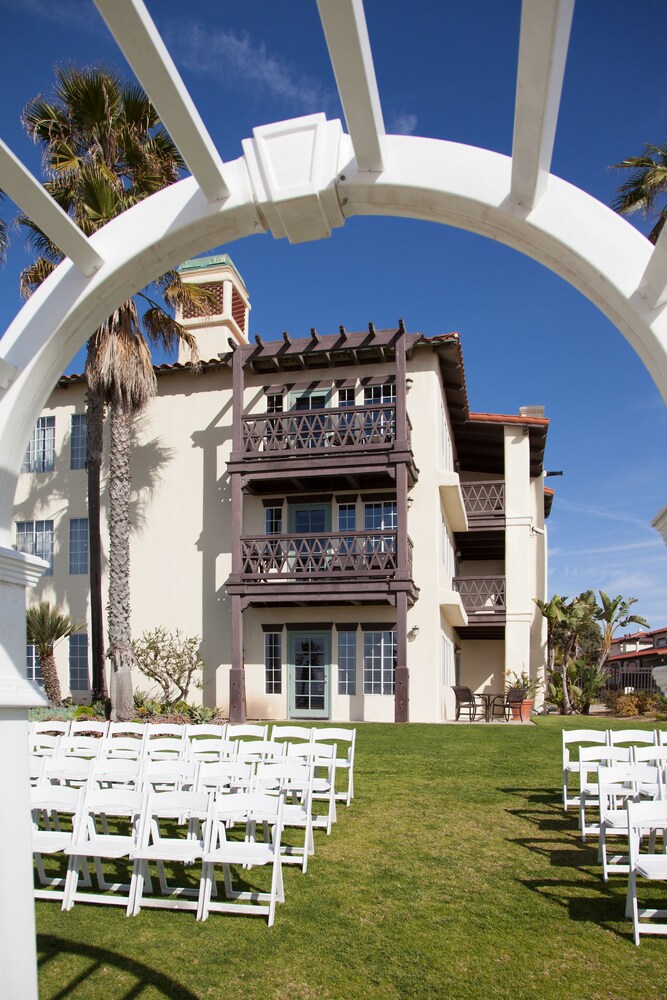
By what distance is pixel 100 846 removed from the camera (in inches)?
247

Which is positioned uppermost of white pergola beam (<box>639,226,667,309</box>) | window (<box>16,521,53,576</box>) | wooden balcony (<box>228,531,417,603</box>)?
window (<box>16,521,53,576</box>)

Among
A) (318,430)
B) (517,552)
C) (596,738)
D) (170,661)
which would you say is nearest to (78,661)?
(170,661)

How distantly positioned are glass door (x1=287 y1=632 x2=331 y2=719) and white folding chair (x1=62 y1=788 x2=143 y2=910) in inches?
588

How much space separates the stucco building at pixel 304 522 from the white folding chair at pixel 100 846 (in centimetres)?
1376

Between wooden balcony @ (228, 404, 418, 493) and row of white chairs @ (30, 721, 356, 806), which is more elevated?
wooden balcony @ (228, 404, 418, 493)

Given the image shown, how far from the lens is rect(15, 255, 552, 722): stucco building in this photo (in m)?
20.9

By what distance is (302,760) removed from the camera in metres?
9.04

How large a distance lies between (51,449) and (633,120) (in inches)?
871

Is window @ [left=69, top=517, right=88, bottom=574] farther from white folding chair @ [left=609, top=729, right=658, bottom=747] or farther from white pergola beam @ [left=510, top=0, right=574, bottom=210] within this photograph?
white pergola beam @ [left=510, top=0, right=574, bottom=210]

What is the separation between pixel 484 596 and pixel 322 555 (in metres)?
8.05

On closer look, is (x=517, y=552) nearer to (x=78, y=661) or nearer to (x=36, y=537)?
(x=78, y=661)

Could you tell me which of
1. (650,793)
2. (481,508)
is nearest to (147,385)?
(481,508)

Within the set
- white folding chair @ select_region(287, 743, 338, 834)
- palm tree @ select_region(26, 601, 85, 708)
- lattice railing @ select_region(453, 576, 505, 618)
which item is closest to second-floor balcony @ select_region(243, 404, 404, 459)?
lattice railing @ select_region(453, 576, 505, 618)

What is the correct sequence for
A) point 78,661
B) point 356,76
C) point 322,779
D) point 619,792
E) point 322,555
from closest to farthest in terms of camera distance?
point 356,76 < point 619,792 < point 322,779 < point 322,555 < point 78,661
